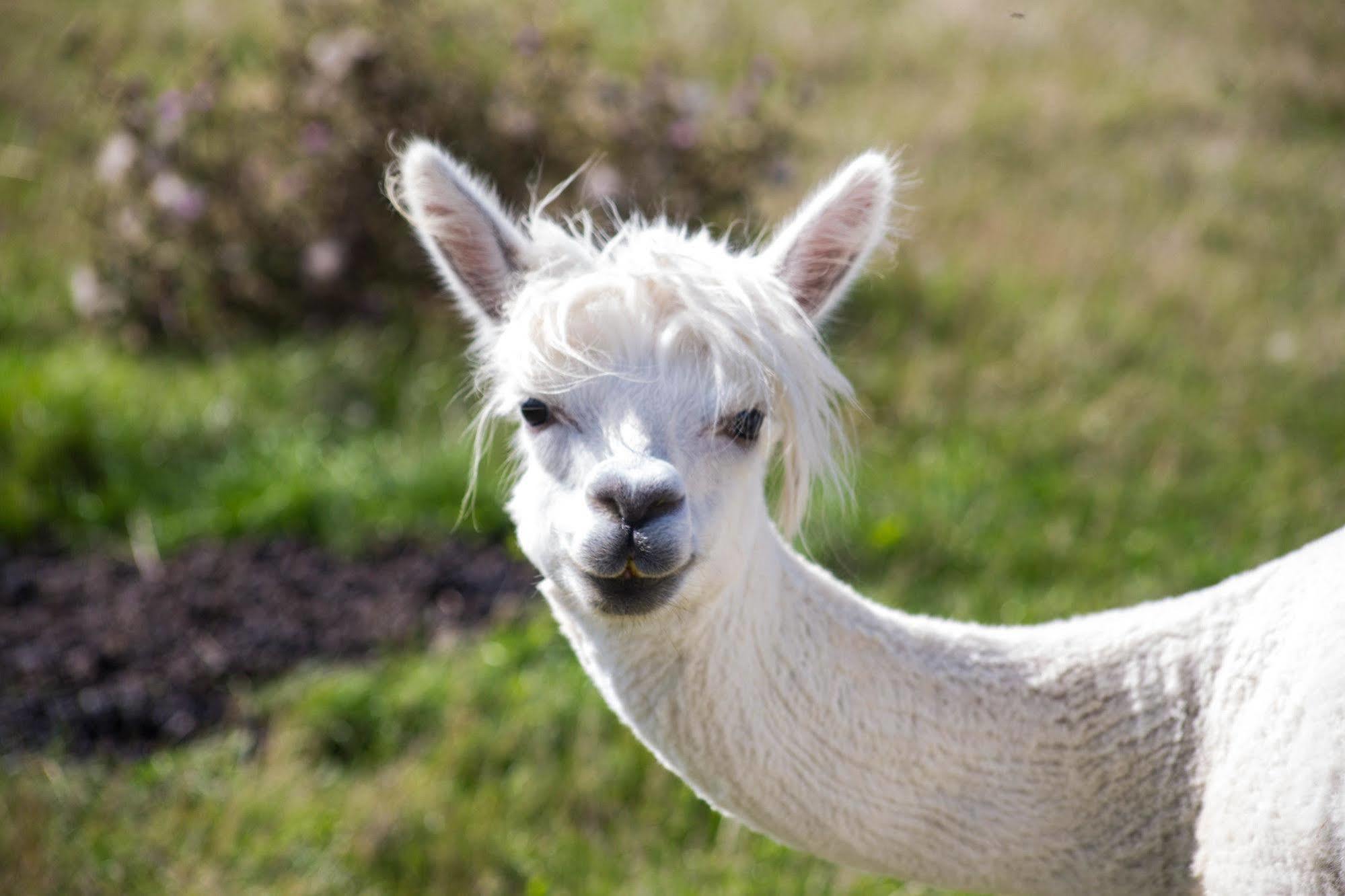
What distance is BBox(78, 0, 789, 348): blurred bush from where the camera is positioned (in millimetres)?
7109

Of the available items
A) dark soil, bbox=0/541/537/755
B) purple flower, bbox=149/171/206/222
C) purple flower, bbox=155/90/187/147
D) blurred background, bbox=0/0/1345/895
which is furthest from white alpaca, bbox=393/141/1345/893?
purple flower, bbox=155/90/187/147

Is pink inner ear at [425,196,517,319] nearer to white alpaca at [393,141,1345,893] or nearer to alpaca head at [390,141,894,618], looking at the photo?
alpaca head at [390,141,894,618]

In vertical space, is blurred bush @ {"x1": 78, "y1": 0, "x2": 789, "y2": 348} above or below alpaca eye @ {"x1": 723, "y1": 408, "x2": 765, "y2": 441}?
below

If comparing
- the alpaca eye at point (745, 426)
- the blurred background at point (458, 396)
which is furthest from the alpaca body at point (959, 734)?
the blurred background at point (458, 396)

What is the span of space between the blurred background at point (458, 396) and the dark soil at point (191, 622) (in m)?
0.02

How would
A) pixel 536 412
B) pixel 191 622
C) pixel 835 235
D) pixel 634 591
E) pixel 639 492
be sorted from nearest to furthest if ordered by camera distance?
1. pixel 639 492
2. pixel 634 591
3. pixel 536 412
4. pixel 835 235
5. pixel 191 622

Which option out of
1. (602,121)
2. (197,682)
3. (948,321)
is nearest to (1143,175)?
(948,321)

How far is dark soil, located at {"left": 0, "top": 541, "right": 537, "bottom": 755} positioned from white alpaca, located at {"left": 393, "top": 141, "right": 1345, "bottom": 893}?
247 cm

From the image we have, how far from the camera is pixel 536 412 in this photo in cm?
276

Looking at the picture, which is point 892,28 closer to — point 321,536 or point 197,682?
point 321,536

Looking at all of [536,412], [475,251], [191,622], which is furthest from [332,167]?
[536,412]

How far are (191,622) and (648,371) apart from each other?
10.5 ft

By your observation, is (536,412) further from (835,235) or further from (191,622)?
(191,622)

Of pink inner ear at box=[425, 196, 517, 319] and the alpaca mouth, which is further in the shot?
pink inner ear at box=[425, 196, 517, 319]
